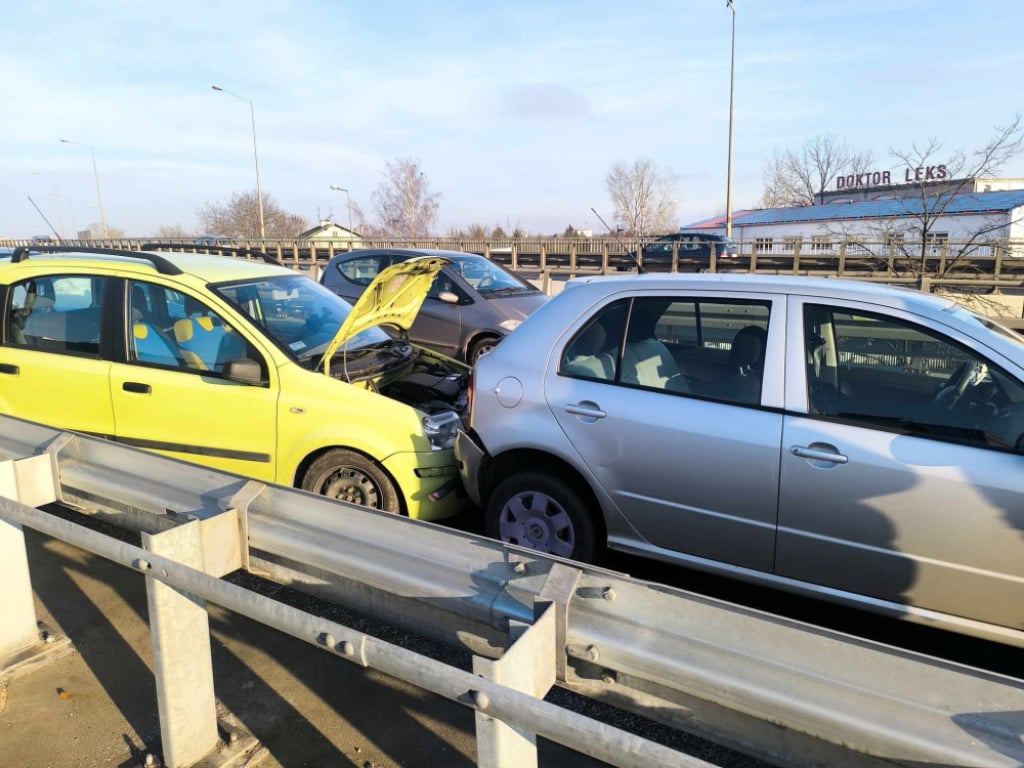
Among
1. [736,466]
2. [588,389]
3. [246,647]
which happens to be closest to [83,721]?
[246,647]

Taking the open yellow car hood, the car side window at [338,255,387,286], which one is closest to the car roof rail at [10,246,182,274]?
the open yellow car hood

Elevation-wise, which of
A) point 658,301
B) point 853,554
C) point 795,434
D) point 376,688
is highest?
point 658,301

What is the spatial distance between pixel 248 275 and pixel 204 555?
2952 mm

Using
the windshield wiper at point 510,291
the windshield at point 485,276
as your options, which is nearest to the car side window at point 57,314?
the windshield at point 485,276

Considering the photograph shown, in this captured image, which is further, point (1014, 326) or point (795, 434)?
point (1014, 326)

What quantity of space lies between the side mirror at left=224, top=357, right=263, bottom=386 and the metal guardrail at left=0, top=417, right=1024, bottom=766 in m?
1.50

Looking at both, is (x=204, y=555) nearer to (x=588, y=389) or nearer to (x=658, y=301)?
(x=588, y=389)

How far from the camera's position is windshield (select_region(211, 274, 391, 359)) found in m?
4.58

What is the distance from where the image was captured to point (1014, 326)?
7.57 m

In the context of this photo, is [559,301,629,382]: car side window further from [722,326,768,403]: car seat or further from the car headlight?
the car headlight

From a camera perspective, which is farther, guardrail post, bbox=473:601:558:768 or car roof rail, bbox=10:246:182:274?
car roof rail, bbox=10:246:182:274

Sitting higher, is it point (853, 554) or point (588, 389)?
point (588, 389)

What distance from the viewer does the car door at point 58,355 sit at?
474 cm

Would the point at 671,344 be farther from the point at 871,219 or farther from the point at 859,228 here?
the point at 859,228
